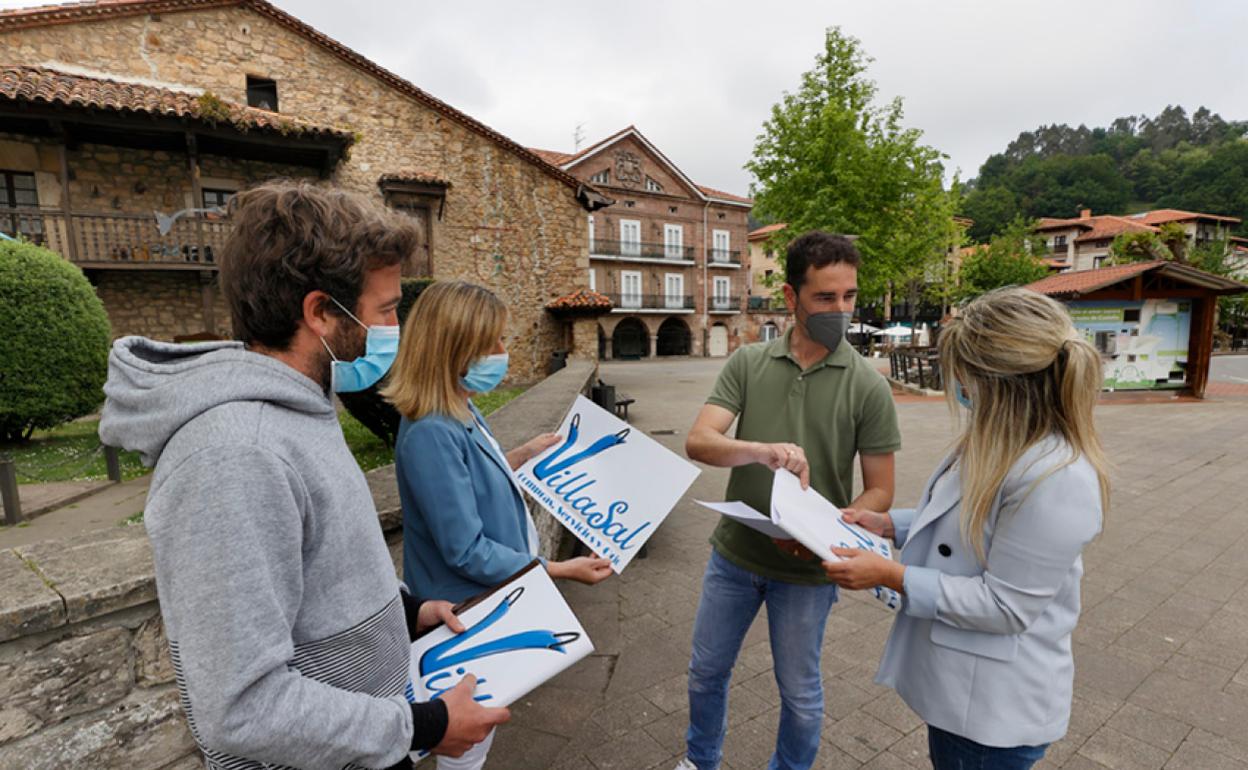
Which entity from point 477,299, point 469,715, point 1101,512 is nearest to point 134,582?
point 469,715

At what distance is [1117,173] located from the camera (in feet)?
231

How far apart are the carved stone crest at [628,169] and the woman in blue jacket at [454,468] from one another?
36.1 metres

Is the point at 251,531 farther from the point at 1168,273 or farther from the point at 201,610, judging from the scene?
the point at 1168,273

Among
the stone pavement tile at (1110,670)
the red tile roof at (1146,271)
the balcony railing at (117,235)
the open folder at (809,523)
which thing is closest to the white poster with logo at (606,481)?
the open folder at (809,523)

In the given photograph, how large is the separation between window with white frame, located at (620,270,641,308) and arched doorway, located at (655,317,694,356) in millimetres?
3622

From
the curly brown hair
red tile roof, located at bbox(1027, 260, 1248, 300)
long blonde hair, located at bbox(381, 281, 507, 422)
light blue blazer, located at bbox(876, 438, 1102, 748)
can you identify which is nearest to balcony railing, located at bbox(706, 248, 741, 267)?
red tile roof, located at bbox(1027, 260, 1248, 300)

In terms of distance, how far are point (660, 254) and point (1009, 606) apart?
38301mm

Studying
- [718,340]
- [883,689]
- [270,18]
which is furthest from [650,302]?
[883,689]

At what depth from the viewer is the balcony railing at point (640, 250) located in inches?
1439

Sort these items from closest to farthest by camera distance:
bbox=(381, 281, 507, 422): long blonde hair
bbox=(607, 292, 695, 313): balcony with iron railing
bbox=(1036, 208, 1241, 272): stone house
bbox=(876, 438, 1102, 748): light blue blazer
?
1. bbox=(876, 438, 1102, 748): light blue blazer
2. bbox=(381, 281, 507, 422): long blonde hair
3. bbox=(607, 292, 695, 313): balcony with iron railing
4. bbox=(1036, 208, 1241, 272): stone house

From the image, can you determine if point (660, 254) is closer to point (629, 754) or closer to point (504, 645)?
point (629, 754)

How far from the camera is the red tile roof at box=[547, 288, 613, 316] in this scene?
50.9 feet

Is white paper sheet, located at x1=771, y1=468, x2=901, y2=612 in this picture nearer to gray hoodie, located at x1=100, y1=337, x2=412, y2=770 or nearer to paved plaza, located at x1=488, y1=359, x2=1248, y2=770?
gray hoodie, located at x1=100, y1=337, x2=412, y2=770

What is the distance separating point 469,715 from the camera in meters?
1.18
